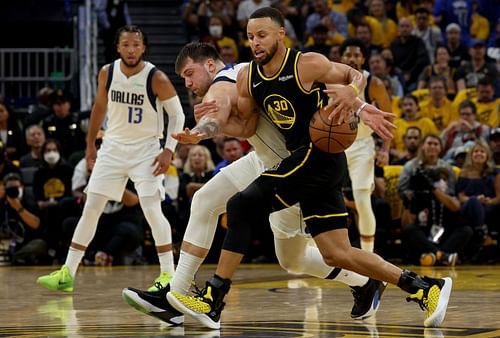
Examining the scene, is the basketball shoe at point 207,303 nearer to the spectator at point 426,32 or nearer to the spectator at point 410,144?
the spectator at point 410,144

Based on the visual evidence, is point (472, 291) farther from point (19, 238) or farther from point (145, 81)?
point (19, 238)

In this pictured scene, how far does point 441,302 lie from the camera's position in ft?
21.3

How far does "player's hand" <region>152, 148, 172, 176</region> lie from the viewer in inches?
377

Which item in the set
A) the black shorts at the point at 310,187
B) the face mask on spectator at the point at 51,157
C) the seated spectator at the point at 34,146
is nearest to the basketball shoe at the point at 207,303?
the black shorts at the point at 310,187

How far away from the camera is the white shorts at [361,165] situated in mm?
10664

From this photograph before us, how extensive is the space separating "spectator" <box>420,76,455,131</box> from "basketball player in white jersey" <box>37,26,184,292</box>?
595 centimetres

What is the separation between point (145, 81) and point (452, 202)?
14.5 ft

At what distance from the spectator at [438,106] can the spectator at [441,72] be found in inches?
18.0

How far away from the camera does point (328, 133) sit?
252 inches

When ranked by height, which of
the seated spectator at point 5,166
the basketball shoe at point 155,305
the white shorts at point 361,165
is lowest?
the seated spectator at point 5,166

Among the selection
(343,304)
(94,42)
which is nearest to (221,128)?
(343,304)

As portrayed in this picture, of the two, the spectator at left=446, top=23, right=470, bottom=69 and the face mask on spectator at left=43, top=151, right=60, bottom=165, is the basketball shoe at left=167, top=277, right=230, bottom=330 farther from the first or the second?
the spectator at left=446, top=23, right=470, bottom=69

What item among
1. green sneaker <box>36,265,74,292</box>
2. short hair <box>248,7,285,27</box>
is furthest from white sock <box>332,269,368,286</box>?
green sneaker <box>36,265,74,292</box>

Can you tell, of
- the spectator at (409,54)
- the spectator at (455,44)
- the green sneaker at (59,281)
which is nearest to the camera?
the green sneaker at (59,281)
